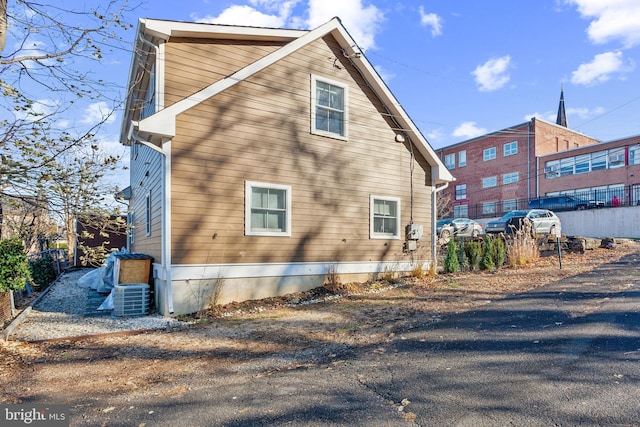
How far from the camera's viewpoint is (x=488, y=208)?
1515 inches

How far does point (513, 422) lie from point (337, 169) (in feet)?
26.7

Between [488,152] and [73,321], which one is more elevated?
[488,152]

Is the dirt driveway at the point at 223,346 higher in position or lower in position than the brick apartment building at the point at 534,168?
lower

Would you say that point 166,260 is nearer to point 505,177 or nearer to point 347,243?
point 347,243

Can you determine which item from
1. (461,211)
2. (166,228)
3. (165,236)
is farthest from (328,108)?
(461,211)

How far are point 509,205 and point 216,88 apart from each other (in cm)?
3386

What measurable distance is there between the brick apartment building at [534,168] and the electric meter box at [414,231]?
927 inches

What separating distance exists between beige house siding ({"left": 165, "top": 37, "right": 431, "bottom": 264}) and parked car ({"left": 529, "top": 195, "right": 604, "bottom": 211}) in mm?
20885

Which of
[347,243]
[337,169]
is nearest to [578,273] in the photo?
[347,243]

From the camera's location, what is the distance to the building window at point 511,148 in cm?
3653

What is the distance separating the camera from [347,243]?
1077 centimetres

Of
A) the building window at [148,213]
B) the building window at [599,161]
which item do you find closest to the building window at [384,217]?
the building window at [148,213]

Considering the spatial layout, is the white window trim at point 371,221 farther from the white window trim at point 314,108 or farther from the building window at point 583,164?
the building window at point 583,164

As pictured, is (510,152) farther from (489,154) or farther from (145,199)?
(145,199)
